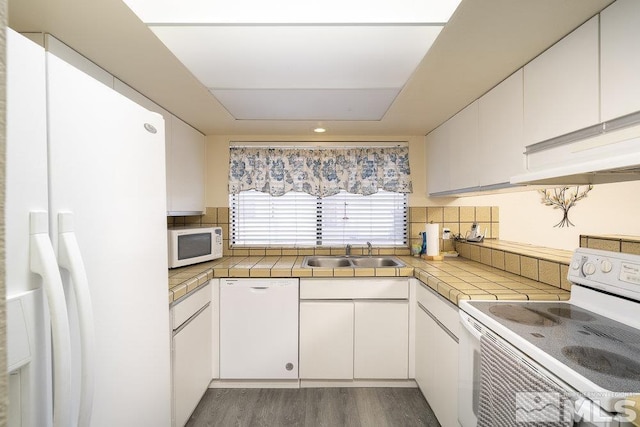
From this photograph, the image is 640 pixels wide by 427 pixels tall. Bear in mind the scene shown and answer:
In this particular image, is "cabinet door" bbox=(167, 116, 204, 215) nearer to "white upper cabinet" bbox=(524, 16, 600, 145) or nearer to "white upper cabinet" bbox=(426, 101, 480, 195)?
"white upper cabinet" bbox=(426, 101, 480, 195)

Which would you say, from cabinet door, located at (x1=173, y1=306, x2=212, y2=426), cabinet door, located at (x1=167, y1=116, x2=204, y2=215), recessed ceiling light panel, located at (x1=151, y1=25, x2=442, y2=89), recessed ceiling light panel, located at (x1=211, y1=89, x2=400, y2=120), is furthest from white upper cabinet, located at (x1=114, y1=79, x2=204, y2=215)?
cabinet door, located at (x1=173, y1=306, x2=212, y2=426)

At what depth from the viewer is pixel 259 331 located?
218 cm

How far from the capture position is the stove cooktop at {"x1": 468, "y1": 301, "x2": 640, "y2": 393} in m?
0.79

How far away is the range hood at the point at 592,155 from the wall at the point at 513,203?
1.47 meters

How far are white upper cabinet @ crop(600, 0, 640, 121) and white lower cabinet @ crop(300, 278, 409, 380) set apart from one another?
153cm

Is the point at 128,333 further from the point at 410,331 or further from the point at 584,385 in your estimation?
the point at 410,331

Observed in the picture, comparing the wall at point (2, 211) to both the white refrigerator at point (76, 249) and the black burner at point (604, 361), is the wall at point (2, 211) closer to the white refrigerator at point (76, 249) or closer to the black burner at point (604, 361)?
the white refrigerator at point (76, 249)

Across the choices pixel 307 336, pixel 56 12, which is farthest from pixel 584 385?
pixel 56 12

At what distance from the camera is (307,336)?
7.14 ft

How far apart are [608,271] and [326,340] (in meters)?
1.67

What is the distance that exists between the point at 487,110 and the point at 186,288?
2130mm

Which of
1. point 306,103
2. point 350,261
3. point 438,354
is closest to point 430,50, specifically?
point 306,103

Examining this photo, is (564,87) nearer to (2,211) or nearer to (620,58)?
(620,58)

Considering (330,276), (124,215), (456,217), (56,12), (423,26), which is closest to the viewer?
(124,215)
